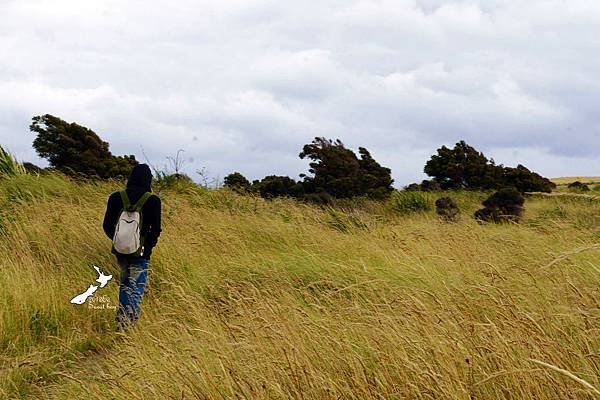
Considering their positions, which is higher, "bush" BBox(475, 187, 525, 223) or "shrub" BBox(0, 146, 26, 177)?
"shrub" BBox(0, 146, 26, 177)

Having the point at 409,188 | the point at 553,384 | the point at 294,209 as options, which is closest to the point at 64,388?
the point at 553,384

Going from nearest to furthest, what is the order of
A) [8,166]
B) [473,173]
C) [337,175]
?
1. [8,166]
2. [337,175]
3. [473,173]

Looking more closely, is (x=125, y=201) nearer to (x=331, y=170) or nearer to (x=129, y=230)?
(x=129, y=230)

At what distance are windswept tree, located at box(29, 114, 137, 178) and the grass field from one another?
478 cm

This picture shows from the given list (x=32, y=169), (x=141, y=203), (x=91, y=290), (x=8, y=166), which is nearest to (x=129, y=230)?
(x=141, y=203)

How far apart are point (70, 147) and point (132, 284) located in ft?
41.5

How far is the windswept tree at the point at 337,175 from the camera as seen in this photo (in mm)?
20473

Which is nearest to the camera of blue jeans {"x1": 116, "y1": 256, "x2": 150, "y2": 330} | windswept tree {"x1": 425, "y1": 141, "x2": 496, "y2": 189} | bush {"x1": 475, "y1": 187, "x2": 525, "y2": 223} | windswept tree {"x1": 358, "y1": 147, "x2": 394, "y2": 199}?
blue jeans {"x1": 116, "y1": 256, "x2": 150, "y2": 330}

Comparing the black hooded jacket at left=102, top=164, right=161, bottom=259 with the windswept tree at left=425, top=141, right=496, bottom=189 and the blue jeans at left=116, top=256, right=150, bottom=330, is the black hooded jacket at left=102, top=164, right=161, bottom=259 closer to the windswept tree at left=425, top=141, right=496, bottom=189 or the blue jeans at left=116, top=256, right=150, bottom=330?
the blue jeans at left=116, top=256, right=150, bottom=330

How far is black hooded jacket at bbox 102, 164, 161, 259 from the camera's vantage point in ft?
21.3

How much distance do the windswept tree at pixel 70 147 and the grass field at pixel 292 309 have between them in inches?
188

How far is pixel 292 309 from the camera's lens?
14.5 ft

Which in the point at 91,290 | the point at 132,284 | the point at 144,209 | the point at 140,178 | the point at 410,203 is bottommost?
the point at 91,290

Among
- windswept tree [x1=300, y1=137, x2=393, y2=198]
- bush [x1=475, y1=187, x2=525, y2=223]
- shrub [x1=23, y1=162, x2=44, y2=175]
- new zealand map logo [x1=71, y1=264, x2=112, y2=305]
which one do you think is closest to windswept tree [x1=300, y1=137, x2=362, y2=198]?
windswept tree [x1=300, y1=137, x2=393, y2=198]
